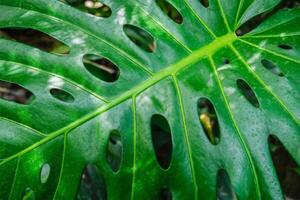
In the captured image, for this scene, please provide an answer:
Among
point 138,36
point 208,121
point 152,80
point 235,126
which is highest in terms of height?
point 138,36

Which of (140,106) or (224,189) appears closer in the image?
(140,106)

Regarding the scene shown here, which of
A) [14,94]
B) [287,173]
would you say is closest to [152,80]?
[14,94]

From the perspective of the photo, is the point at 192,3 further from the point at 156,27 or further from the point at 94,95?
the point at 94,95

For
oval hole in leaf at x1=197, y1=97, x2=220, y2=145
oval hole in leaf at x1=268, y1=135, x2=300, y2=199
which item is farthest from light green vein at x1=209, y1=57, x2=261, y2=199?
oval hole in leaf at x1=268, y1=135, x2=300, y2=199

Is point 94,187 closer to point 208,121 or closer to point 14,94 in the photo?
point 208,121

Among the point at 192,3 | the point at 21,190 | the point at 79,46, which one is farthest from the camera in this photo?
the point at 192,3

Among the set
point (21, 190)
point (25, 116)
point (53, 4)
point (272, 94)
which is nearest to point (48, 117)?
point (25, 116)
